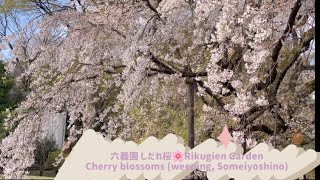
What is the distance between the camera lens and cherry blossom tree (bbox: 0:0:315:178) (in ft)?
13.2

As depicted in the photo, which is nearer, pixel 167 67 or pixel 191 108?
pixel 191 108

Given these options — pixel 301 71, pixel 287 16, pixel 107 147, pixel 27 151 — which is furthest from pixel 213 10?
pixel 27 151

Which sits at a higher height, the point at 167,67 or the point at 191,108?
the point at 167,67

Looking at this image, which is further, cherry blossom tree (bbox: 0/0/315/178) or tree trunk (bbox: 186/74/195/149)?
tree trunk (bbox: 186/74/195/149)

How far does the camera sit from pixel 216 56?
4125 millimetres

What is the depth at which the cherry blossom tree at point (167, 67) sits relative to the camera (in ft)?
13.2

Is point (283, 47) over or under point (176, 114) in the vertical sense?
over

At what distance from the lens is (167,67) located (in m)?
5.31

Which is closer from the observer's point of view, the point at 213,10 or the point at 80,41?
the point at 213,10

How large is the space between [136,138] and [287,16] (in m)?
3.23
